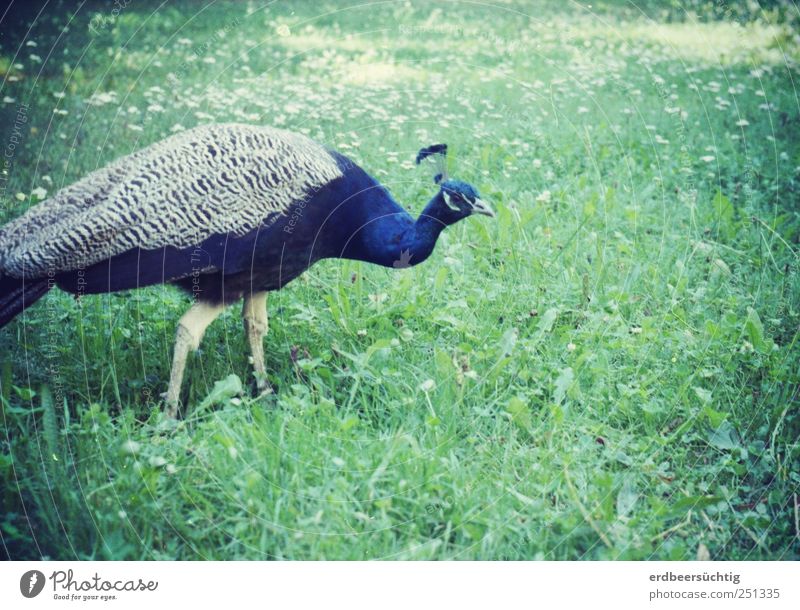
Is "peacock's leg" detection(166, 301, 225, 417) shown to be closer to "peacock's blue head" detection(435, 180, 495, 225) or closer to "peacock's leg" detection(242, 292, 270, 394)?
"peacock's leg" detection(242, 292, 270, 394)

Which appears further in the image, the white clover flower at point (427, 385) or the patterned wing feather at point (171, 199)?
the patterned wing feather at point (171, 199)

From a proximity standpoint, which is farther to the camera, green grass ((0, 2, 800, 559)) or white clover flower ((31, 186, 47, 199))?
white clover flower ((31, 186, 47, 199))

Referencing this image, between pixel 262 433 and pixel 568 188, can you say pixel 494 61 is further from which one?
pixel 262 433

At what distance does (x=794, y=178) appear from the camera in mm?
4707

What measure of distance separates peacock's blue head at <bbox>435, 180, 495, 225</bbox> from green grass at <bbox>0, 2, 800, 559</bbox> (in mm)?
403

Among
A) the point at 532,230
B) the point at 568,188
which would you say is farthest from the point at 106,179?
the point at 568,188

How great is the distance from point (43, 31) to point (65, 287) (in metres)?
2.48
